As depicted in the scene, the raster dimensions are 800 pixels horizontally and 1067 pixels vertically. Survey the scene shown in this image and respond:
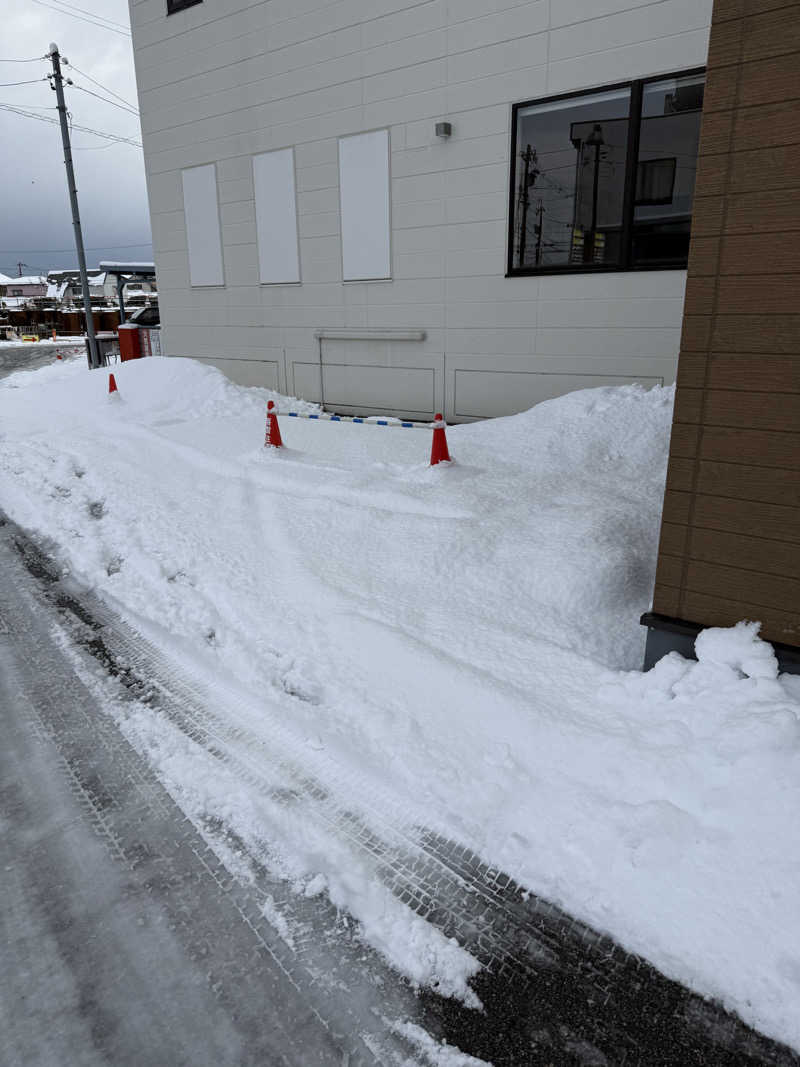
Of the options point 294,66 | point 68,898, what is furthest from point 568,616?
point 294,66

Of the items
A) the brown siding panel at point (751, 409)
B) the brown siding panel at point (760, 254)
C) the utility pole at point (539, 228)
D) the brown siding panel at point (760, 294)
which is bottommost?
the brown siding panel at point (751, 409)

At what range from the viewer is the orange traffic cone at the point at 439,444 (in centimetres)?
620

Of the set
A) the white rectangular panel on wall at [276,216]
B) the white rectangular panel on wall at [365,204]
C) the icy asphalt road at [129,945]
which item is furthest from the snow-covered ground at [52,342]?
the icy asphalt road at [129,945]

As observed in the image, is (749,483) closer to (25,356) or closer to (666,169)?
(666,169)

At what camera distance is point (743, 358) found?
2.98m

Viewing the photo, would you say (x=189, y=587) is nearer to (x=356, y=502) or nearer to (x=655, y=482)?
(x=356, y=502)

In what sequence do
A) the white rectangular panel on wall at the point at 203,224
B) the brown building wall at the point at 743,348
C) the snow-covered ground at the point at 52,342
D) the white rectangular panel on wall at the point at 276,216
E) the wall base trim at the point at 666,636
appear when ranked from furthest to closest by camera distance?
the snow-covered ground at the point at 52,342
the white rectangular panel on wall at the point at 203,224
the white rectangular panel on wall at the point at 276,216
the wall base trim at the point at 666,636
the brown building wall at the point at 743,348

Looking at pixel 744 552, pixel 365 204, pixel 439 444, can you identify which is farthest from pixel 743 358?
pixel 365 204

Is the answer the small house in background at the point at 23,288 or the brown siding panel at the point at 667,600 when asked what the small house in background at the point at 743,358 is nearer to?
the brown siding panel at the point at 667,600

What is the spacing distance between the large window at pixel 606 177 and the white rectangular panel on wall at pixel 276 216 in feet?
12.9

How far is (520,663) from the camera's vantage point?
3.60 m

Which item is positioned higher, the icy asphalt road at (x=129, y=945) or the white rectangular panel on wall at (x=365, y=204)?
the white rectangular panel on wall at (x=365, y=204)

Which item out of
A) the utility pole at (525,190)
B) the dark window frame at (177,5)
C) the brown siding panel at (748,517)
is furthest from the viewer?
the dark window frame at (177,5)

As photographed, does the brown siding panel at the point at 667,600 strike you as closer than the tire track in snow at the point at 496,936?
No
